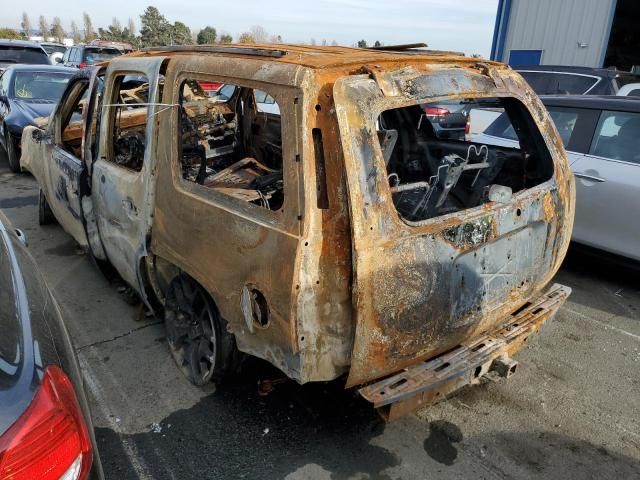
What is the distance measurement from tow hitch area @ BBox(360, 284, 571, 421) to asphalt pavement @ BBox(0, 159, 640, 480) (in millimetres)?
403

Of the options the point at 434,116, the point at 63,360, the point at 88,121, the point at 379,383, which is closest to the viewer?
the point at 63,360

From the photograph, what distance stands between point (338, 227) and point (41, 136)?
3.68 metres

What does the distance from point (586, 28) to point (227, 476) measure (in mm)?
14500

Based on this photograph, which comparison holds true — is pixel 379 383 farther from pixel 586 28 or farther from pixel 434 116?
pixel 586 28

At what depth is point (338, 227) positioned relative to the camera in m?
1.99

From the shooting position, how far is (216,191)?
7.91 feet

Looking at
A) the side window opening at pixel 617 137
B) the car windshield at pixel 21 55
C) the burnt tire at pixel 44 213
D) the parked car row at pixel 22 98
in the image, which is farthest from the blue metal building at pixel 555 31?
the burnt tire at pixel 44 213

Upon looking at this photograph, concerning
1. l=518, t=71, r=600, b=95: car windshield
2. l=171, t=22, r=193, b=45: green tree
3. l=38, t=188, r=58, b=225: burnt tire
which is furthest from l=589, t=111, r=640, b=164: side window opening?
l=171, t=22, r=193, b=45: green tree

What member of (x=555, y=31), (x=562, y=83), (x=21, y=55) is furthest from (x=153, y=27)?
(x=562, y=83)

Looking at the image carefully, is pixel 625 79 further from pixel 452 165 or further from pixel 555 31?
pixel 452 165

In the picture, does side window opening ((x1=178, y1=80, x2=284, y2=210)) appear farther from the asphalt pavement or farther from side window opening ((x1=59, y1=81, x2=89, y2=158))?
the asphalt pavement

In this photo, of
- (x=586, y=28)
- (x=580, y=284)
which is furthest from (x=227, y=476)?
(x=586, y=28)

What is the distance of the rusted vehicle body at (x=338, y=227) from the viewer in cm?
199

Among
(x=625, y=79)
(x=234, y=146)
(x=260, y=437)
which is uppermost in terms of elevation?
(x=625, y=79)
